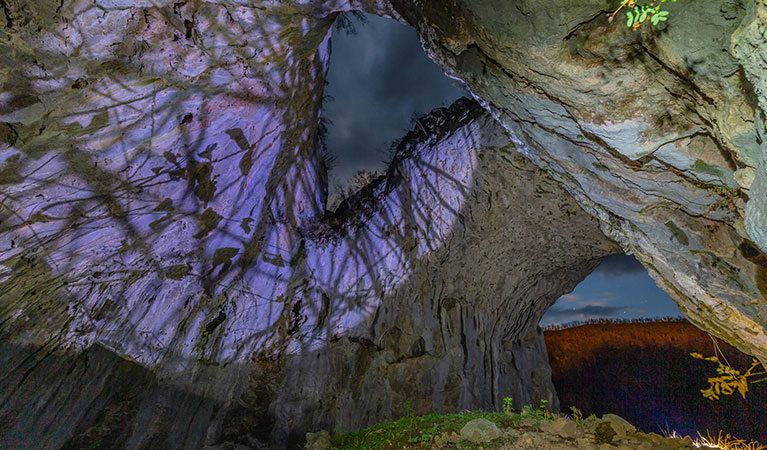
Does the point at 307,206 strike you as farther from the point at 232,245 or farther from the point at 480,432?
the point at 480,432

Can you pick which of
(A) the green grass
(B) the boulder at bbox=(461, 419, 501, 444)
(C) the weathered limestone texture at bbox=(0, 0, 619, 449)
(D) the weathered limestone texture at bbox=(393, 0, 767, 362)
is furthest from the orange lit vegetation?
(B) the boulder at bbox=(461, 419, 501, 444)

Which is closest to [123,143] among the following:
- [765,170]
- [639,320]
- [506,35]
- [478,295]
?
[506,35]

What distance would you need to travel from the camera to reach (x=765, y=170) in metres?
1.26

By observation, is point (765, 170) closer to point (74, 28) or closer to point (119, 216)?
point (74, 28)

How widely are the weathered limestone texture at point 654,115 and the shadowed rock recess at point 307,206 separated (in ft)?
0.04

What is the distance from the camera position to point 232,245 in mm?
3797

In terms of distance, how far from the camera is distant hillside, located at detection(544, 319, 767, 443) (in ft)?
21.6

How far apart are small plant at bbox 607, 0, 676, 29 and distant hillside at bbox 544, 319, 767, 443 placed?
7.97 m

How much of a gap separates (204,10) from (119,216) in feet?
5.51

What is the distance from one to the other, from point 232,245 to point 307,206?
48.6 inches

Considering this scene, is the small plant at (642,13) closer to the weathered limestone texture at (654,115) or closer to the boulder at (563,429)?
the weathered limestone texture at (654,115)

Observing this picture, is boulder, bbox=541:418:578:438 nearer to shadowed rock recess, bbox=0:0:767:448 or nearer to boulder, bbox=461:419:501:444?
boulder, bbox=461:419:501:444

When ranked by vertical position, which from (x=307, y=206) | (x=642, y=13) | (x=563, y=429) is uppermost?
(x=307, y=206)

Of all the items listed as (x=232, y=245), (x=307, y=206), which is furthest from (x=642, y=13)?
(x=307, y=206)
